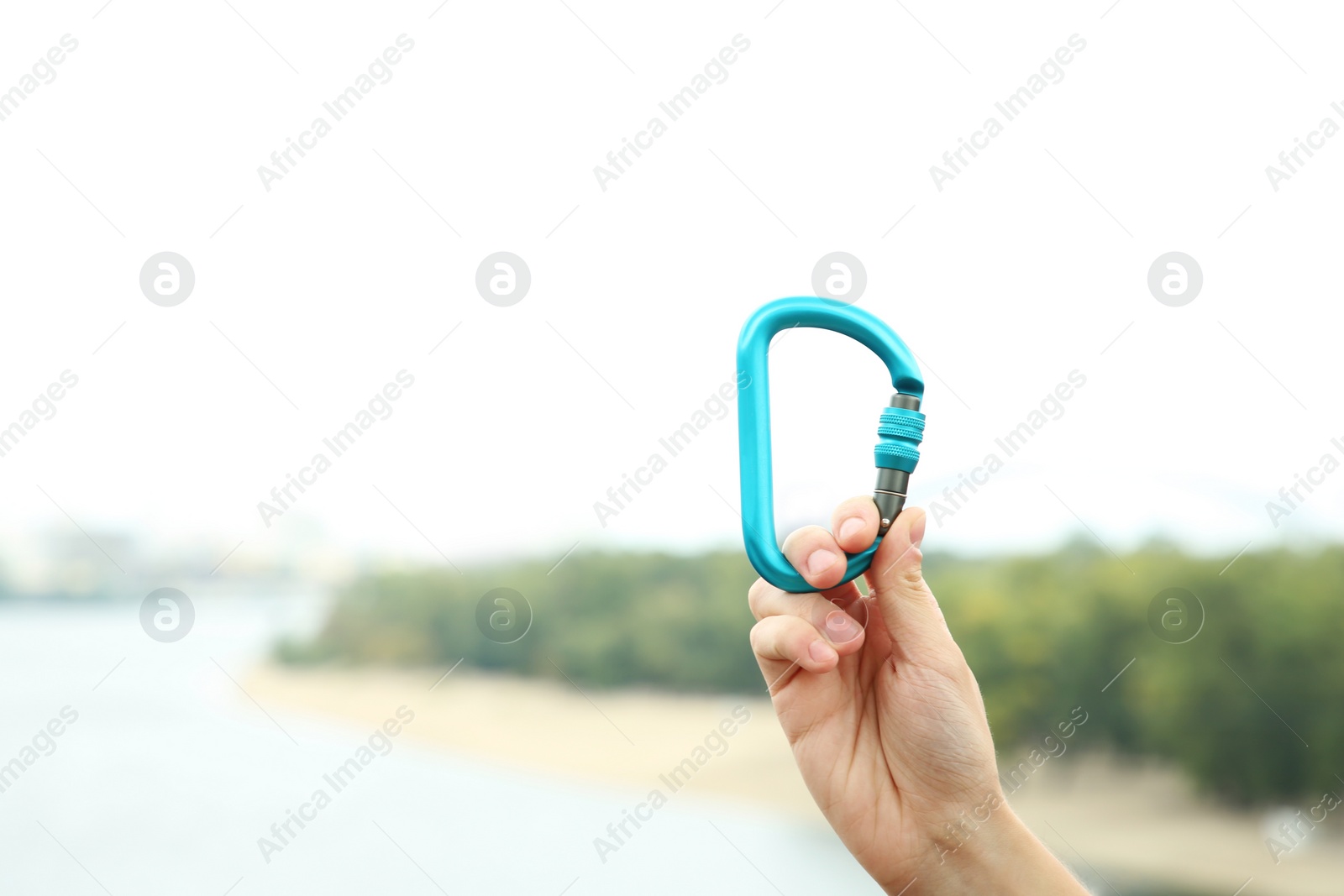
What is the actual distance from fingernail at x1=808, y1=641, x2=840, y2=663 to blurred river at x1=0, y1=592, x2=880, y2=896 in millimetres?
3329

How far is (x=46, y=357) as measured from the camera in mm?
3393

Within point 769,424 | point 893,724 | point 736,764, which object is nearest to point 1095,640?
point 736,764

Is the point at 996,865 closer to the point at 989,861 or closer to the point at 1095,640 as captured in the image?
the point at 989,861

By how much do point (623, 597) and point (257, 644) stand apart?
2458mm

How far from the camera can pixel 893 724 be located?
887mm

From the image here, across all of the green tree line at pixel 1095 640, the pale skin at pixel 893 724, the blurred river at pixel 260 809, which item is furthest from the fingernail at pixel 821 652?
the blurred river at pixel 260 809

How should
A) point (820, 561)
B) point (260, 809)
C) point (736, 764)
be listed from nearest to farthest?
point (820, 561), point (260, 809), point (736, 764)

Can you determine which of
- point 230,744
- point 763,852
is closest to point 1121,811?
point 763,852

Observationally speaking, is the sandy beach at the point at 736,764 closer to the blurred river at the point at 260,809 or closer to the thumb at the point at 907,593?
the blurred river at the point at 260,809

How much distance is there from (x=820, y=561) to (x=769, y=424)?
0.14 meters

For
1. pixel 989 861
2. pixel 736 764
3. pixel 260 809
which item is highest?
pixel 989 861

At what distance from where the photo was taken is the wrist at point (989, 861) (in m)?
0.82

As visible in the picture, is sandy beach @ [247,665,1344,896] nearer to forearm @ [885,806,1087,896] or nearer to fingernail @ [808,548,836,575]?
forearm @ [885,806,1087,896]

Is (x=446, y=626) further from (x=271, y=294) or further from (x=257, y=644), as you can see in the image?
(x=271, y=294)
